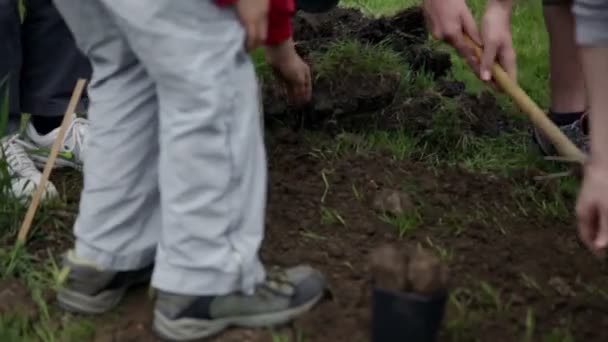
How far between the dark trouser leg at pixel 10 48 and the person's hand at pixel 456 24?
126cm

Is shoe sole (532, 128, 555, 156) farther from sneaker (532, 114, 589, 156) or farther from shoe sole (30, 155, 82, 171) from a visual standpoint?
shoe sole (30, 155, 82, 171)

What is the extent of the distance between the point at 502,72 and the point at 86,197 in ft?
3.40

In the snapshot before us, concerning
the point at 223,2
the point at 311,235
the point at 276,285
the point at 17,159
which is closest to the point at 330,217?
the point at 311,235

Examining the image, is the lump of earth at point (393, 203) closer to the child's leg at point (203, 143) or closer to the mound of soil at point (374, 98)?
the mound of soil at point (374, 98)

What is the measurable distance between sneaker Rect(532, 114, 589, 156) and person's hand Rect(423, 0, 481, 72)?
2.09 ft

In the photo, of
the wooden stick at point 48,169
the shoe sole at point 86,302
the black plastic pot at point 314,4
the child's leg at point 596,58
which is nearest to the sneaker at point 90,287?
the shoe sole at point 86,302

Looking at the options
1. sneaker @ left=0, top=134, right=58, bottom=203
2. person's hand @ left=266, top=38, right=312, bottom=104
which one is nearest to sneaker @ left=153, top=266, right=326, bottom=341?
person's hand @ left=266, top=38, right=312, bottom=104

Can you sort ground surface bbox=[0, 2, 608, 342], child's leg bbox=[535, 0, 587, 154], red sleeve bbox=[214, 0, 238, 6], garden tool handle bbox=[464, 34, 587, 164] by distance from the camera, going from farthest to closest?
child's leg bbox=[535, 0, 587, 154] → garden tool handle bbox=[464, 34, 587, 164] → ground surface bbox=[0, 2, 608, 342] → red sleeve bbox=[214, 0, 238, 6]

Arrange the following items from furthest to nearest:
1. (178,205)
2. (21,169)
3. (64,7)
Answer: (21,169) → (64,7) → (178,205)

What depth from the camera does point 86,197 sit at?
7.19ft

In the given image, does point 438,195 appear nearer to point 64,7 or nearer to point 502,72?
point 502,72

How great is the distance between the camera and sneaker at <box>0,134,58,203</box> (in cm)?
273

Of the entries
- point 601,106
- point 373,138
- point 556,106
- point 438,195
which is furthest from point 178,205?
point 556,106

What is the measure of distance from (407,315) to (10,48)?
71.3 inches
